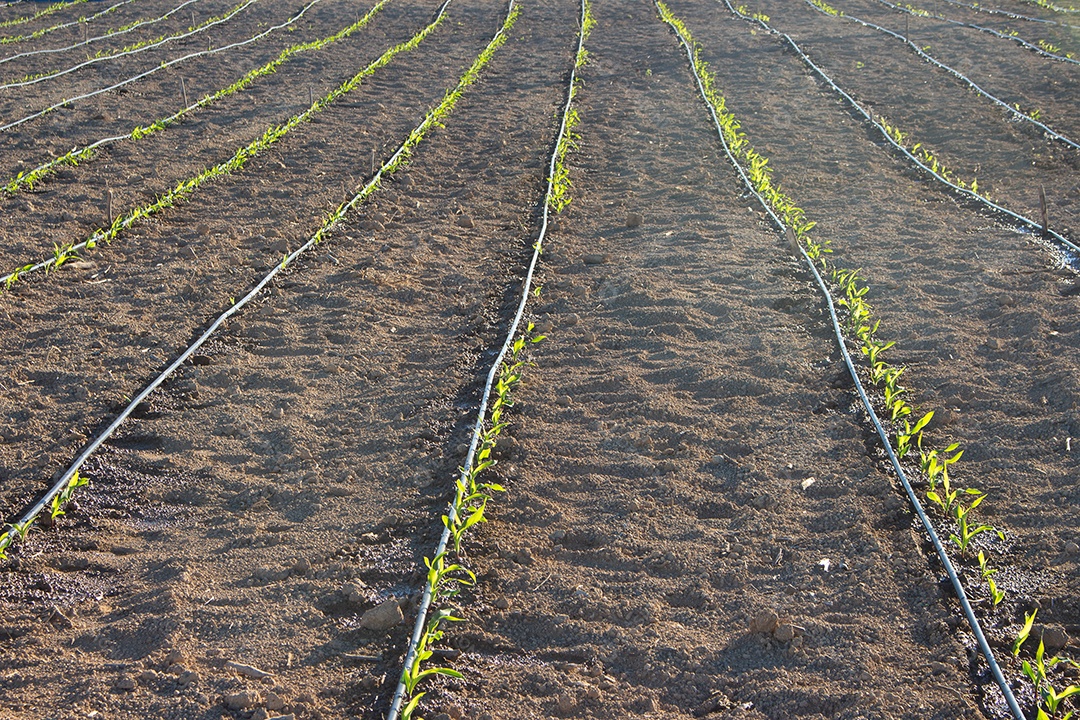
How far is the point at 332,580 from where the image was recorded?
3754 mm

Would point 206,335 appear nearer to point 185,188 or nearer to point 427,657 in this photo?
point 185,188

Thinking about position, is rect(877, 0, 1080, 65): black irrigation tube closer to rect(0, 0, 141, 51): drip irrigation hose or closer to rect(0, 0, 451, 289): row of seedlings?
rect(0, 0, 451, 289): row of seedlings

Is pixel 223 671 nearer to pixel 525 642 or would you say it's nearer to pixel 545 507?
pixel 525 642

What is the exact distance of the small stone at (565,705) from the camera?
3145mm

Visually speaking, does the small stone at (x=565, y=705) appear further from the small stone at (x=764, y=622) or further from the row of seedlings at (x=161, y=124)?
the row of seedlings at (x=161, y=124)

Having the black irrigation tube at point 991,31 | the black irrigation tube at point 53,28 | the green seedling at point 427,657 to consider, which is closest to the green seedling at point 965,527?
the green seedling at point 427,657

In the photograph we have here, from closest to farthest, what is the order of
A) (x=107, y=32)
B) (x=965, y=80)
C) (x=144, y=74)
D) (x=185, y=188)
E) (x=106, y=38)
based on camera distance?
(x=185, y=188), (x=965, y=80), (x=144, y=74), (x=106, y=38), (x=107, y=32)

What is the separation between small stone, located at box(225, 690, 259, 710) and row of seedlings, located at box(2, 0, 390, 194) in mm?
6463

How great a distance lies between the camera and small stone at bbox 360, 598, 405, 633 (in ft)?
11.4

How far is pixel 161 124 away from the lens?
10.1 metres

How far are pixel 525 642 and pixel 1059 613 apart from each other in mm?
1988

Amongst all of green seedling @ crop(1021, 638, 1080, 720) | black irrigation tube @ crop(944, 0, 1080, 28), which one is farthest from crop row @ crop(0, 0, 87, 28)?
green seedling @ crop(1021, 638, 1080, 720)

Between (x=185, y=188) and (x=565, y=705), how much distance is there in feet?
21.2

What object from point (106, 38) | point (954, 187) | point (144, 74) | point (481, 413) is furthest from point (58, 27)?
point (481, 413)
